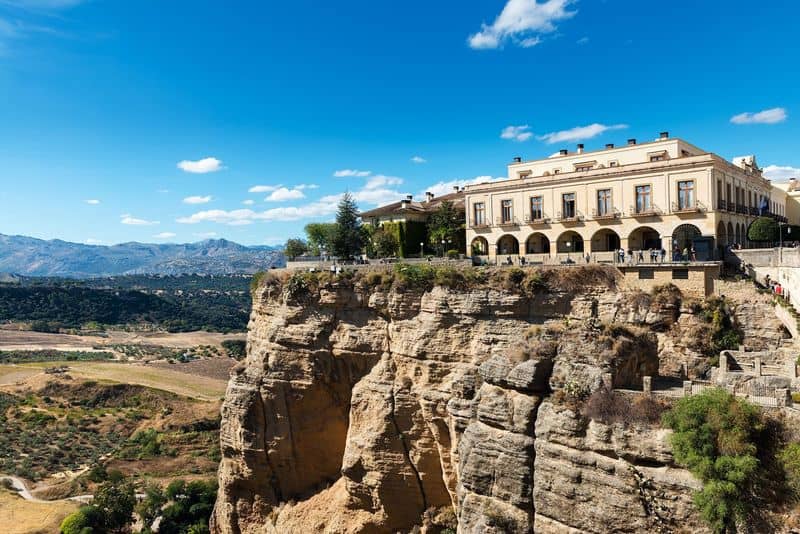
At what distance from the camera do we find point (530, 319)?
24438mm

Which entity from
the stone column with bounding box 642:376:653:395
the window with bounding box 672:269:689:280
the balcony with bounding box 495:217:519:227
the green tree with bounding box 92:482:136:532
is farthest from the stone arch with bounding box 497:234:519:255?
the green tree with bounding box 92:482:136:532

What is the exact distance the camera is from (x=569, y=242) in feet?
101

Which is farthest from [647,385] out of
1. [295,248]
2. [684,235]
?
[295,248]

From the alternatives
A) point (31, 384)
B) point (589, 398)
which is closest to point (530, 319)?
point (589, 398)

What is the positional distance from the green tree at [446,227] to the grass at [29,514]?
34.6 metres

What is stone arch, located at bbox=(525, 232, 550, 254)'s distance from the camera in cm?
3289

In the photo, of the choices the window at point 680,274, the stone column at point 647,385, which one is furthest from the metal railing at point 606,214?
the stone column at point 647,385

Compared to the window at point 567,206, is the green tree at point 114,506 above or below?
below

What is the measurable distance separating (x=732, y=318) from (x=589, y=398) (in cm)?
919

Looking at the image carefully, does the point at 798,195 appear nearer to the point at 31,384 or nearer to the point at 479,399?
the point at 479,399

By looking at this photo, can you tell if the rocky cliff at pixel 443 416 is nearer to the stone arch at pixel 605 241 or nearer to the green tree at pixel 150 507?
the stone arch at pixel 605 241

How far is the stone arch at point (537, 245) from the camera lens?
32.9 m

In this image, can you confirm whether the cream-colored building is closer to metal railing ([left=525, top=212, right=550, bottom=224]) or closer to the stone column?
metal railing ([left=525, top=212, right=550, bottom=224])

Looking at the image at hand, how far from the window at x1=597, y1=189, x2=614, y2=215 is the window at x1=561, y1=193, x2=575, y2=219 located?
1434 mm
